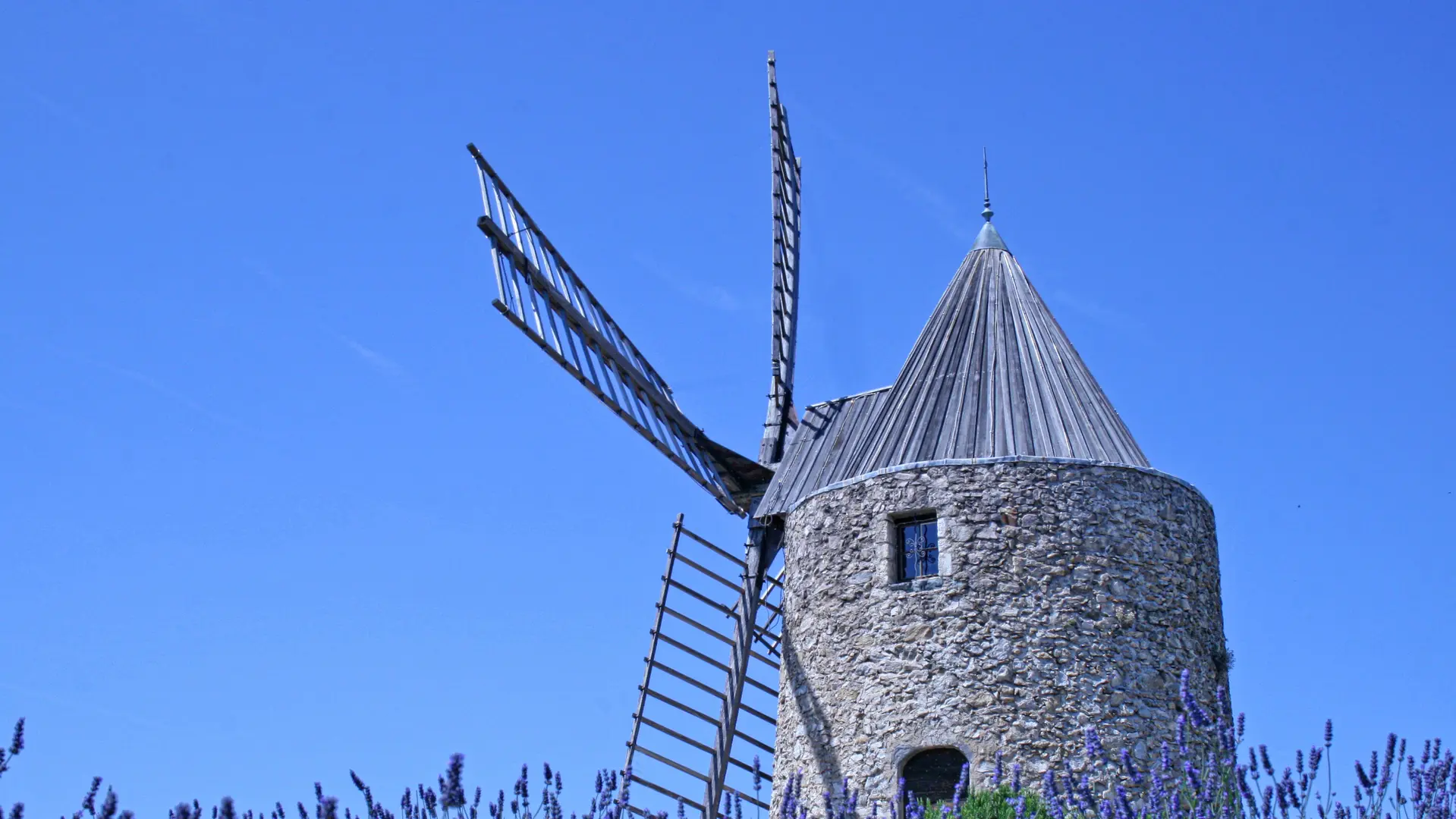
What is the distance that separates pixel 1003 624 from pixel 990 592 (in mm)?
215

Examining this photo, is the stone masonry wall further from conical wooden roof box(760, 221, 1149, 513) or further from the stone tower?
conical wooden roof box(760, 221, 1149, 513)

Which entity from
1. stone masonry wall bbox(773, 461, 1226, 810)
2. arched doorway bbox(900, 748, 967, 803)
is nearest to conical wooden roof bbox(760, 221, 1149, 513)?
stone masonry wall bbox(773, 461, 1226, 810)

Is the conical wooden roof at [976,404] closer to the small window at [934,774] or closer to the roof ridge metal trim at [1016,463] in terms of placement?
the roof ridge metal trim at [1016,463]

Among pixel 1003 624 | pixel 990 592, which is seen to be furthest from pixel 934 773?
pixel 990 592

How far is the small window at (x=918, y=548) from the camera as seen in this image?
10477 mm

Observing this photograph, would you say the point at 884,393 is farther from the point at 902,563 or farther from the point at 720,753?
the point at 720,753

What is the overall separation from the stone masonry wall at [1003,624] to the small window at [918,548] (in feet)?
0.31

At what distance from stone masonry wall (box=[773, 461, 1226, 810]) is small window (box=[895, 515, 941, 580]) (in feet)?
0.31

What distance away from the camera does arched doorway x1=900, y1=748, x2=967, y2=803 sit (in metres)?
9.84

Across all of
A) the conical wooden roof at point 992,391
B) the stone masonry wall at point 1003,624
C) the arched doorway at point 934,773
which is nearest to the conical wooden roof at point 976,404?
the conical wooden roof at point 992,391

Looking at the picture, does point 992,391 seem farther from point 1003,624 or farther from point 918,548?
point 1003,624

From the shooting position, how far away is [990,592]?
10148 millimetres

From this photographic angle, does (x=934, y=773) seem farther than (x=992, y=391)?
No

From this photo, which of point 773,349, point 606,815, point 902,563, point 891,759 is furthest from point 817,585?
point 606,815
